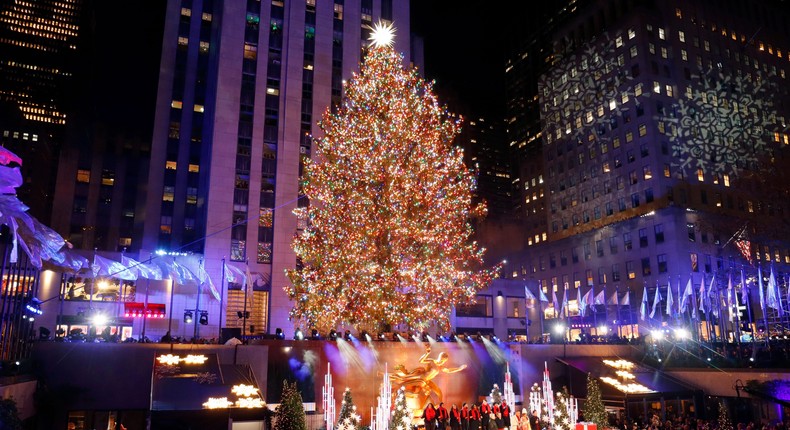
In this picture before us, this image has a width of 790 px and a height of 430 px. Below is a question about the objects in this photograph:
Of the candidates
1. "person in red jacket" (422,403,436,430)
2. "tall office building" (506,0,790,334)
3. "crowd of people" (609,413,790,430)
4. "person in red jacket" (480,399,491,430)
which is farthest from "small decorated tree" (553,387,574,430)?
"tall office building" (506,0,790,334)

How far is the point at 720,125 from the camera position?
2783 inches

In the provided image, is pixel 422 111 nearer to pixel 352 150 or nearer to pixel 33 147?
pixel 352 150

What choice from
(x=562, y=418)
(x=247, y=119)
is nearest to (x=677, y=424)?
(x=562, y=418)

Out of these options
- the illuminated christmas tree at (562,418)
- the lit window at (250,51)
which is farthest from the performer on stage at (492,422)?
the lit window at (250,51)

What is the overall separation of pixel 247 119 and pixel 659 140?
47.2 m

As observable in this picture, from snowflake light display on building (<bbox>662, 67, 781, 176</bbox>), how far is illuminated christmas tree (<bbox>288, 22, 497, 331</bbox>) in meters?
47.4

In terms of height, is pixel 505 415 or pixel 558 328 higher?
pixel 558 328

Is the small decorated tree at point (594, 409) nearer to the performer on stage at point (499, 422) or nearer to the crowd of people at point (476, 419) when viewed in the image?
the crowd of people at point (476, 419)

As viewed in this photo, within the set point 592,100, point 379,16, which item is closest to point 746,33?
point 592,100

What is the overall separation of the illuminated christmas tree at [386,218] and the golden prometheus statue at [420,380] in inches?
145

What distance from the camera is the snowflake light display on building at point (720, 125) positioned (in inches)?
2694

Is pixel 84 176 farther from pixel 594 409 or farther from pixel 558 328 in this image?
pixel 594 409

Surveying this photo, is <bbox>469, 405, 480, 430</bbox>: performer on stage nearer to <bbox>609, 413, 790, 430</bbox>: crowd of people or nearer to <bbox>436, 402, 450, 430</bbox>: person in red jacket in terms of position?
<bbox>436, 402, 450, 430</bbox>: person in red jacket

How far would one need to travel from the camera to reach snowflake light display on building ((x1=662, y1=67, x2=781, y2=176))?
68438 millimetres
